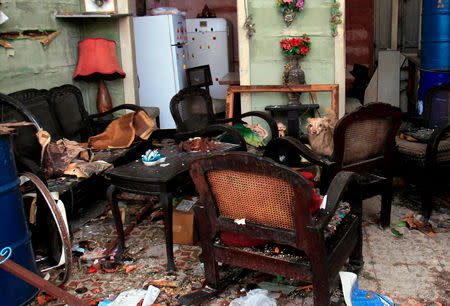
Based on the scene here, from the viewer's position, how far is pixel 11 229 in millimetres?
2842

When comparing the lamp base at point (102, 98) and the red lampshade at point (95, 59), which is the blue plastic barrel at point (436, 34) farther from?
the lamp base at point (102, 98)

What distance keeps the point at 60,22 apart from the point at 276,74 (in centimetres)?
257

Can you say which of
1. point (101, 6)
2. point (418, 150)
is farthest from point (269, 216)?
point (101, 6)

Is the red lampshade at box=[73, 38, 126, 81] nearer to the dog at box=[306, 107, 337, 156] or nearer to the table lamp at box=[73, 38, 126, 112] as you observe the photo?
the table lamp at box=[73, 38, 126, 112]

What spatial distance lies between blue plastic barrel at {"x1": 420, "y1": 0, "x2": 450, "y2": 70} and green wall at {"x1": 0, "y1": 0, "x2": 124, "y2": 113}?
383 centimetres

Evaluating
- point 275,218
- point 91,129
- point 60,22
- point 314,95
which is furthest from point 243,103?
point 275,218

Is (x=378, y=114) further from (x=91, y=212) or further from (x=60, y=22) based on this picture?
(x=60, y=22)

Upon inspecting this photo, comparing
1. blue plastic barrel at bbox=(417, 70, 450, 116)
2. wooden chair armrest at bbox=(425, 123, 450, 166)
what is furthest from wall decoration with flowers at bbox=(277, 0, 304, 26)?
wooden chair armrest at bbox=(425, 123, 450, 166)

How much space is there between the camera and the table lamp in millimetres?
5852

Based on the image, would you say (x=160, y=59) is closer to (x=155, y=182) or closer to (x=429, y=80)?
(x=429, y=80)

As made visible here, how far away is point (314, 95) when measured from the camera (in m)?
5.98

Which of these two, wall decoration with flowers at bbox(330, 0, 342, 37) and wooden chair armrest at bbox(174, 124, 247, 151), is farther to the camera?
wall decoration with flowers at bbox(330, 0, 342, 37)

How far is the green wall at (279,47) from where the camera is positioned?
19.0ft

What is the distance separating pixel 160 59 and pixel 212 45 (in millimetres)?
1744
